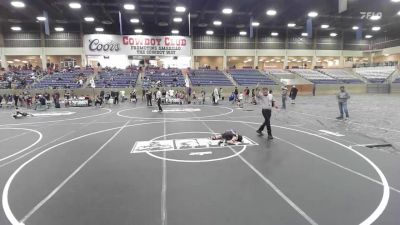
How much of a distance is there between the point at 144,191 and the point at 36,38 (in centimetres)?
4933

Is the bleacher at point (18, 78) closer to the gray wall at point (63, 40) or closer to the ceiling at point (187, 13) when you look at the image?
the ceiling at point (187, 13)

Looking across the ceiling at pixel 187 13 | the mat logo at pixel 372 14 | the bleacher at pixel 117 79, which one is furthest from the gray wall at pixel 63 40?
the mat logo at pixel 372 14

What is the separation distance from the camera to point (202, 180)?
632 cm

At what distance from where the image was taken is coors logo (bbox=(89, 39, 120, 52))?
44.9 metres

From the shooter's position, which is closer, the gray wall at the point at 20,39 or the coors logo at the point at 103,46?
the coors logo at the point at 103,46

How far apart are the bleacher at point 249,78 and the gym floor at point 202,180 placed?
3011 centimetres

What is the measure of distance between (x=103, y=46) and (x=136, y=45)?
16.5 feet

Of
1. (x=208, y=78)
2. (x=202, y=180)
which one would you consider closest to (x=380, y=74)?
(x=208, y=78)

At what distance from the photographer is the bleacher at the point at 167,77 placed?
37531mm

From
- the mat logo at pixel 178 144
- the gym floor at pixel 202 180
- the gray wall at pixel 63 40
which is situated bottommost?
the gym floor at pixel 202 180

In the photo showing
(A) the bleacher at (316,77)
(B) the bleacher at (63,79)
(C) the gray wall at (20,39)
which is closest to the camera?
(B) the bleacher at (63,79)

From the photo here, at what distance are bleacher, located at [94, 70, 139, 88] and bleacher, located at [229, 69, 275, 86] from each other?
14.5 meters

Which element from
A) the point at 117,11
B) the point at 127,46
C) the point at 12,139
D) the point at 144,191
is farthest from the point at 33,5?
the point at 144,191

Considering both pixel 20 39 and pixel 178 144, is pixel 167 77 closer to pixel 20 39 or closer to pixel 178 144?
pixel 20 39
